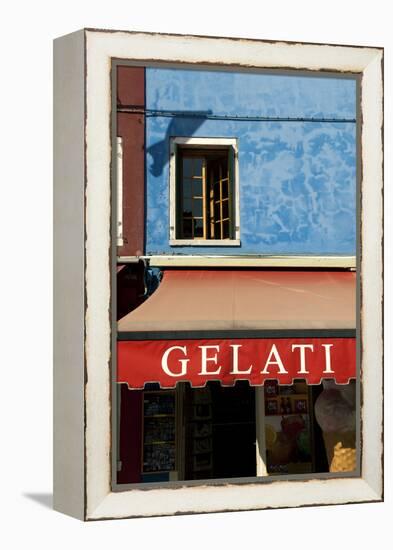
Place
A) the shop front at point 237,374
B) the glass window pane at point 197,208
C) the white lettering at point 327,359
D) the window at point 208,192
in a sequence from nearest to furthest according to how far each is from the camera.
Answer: the shop front at point 237,374
the white lettering at point 327,359
the window at point 208,192
the glass window pane at point 197,208

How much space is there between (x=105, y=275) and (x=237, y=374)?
2.18m

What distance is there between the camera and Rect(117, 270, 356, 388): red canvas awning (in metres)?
13.0

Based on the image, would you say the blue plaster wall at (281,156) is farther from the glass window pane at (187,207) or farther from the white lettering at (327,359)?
the white lettering at (327,359)

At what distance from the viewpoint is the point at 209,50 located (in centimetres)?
1342

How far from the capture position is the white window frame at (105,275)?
12891 mm

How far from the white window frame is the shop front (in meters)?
0.43

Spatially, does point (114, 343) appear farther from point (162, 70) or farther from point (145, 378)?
point (162, 70)

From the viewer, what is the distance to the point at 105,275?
42.5ft

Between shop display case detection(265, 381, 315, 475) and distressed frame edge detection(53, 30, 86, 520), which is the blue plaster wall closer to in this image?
distressed frame edge detection(53, 30, 86, 520)

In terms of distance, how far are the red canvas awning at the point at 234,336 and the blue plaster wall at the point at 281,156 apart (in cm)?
107

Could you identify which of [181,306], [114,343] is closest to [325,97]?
[181,306]

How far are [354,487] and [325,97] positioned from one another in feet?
18.8

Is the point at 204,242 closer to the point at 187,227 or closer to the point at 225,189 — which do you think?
the point at 187,227

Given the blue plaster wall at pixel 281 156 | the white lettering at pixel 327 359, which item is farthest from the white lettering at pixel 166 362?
the blue plaster wall at pixel 281 156
